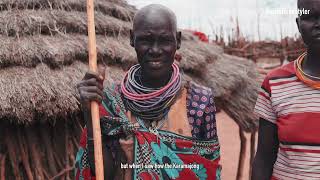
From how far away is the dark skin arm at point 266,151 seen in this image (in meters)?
1.98

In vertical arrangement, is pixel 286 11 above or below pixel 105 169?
above

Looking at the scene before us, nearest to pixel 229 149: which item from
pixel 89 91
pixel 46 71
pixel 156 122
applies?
pixel 46 71

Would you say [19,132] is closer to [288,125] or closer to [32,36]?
[32,36]

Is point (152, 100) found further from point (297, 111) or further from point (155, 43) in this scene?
point (297, 111)

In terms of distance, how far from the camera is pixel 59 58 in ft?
13.1

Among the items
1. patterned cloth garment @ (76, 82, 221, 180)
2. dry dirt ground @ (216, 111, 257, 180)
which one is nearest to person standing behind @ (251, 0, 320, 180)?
patterned cloth garment @ (76, 82, 221, 180)

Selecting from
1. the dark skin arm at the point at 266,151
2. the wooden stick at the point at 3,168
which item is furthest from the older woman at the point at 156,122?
the wooden stick at the point at 3,168

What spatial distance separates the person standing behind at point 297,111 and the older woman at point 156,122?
0.31 meters

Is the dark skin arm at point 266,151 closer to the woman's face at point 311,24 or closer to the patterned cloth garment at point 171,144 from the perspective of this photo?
the patterned cloth garment at point 171,144

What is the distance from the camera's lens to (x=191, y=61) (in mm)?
5398

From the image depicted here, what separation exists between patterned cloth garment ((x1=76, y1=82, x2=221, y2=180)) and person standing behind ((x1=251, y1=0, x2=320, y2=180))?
0.29 m

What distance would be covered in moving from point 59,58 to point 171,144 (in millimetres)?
2165

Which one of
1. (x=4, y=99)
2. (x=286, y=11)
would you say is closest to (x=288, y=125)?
(x=286, y=11)

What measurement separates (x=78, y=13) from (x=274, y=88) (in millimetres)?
3285
